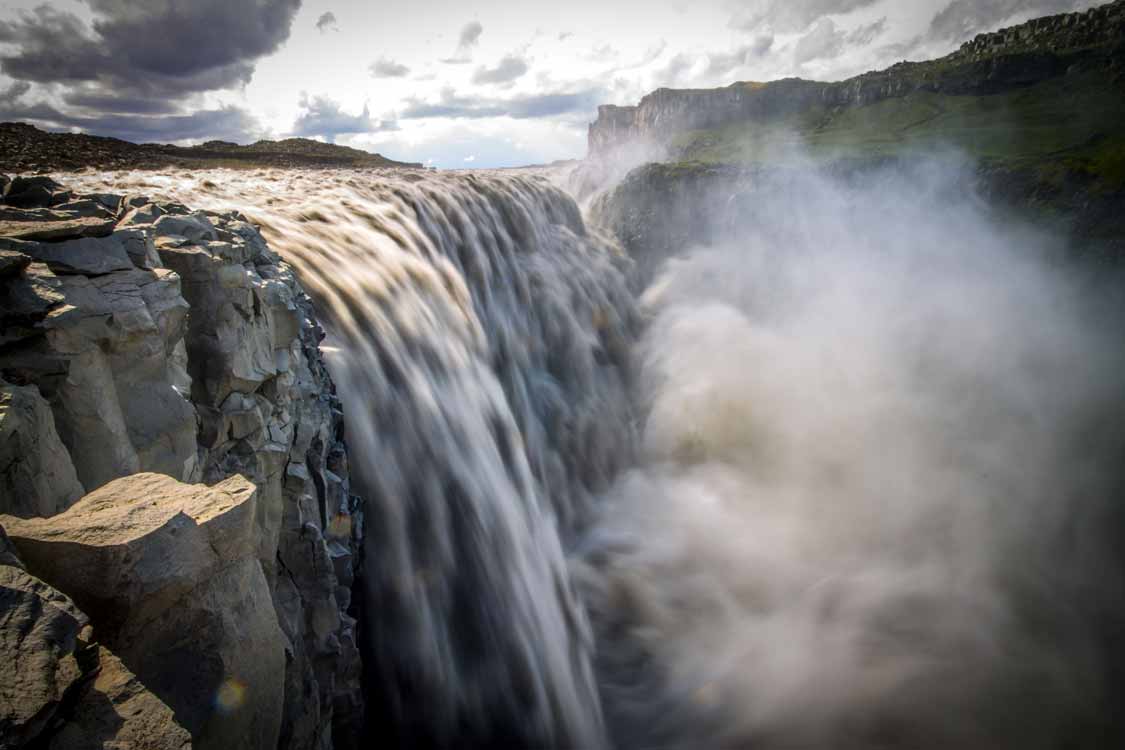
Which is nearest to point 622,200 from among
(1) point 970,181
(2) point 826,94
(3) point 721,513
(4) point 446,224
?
(1) point 970,181

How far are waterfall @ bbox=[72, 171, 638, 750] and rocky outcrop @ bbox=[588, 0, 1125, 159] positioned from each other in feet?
261

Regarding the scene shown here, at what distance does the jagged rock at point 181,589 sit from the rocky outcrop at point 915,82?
8982cm

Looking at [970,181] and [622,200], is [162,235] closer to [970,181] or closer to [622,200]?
[622,200]

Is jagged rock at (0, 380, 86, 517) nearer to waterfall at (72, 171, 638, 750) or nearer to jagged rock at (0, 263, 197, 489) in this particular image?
jagged rock at (0, 263, 197, 489)

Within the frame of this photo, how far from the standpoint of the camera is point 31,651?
6.42ft

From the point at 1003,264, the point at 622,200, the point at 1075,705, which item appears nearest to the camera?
the point at 1075,705

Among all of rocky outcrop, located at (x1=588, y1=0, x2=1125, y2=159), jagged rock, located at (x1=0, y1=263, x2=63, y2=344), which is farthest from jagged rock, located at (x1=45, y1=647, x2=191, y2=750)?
rocky outcrop, located at (x1=588, y1=0, x2=1125, y2=159)

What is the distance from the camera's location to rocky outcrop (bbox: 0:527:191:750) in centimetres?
186

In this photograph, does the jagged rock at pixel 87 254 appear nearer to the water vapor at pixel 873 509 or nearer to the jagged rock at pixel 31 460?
the jagged rock at pixel 31 460

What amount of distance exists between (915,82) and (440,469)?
90717mm

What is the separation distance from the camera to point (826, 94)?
75.9 metres

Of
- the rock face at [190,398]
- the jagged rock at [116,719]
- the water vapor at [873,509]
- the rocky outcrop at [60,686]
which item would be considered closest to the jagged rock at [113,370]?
the rock face at [190,398]

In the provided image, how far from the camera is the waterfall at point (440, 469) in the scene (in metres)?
7.47

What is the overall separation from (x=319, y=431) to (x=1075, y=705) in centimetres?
1425
